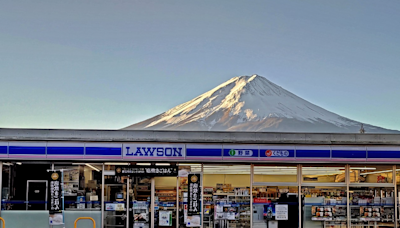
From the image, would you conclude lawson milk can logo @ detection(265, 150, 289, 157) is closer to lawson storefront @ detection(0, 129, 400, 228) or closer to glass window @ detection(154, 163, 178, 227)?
lawson storefront @ detection(0, 129, 400, 228)

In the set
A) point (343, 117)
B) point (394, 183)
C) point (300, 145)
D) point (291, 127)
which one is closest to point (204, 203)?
point (300, 145)

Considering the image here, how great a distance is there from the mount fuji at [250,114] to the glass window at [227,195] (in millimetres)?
72806

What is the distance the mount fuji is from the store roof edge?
241 ft

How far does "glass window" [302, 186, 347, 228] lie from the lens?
17531 millimetres

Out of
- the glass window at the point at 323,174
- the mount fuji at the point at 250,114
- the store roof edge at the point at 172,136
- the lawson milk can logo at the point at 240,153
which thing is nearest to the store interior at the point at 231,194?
the glass window at the point at 323,174

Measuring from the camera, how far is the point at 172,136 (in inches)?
666

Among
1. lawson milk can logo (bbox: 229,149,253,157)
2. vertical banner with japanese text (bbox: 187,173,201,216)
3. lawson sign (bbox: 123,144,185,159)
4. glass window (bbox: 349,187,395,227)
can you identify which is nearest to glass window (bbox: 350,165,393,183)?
glass window (bbox: 349,187,395,227)

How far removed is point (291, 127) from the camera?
9588 cm

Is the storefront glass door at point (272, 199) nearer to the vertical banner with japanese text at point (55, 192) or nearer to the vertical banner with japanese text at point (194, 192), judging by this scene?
the vertical banner with japanese text at point (194, 192)

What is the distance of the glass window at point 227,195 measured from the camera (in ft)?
57.1

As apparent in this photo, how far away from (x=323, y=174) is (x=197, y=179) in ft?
12.9

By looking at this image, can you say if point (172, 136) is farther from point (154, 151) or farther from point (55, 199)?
point (55, 199)

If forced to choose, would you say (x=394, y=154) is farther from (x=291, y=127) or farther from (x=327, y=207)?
(x=291, y=127)

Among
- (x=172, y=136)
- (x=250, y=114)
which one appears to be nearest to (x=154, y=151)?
(x=172, y=136)
